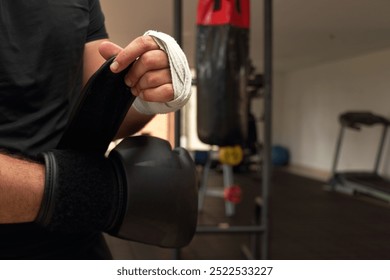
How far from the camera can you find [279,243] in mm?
2316

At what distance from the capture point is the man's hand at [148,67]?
1.25ft

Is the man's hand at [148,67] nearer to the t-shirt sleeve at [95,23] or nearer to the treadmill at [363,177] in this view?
the t-shirt sleeve at [95,23]

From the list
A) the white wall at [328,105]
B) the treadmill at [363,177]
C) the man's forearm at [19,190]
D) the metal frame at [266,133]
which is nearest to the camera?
the man's forearm at [19,190]

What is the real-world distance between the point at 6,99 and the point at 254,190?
390cm

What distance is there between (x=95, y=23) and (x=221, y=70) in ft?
2.10

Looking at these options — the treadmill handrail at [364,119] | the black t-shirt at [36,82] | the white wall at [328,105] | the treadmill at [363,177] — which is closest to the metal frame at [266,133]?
the black t-shirt at [36,82]

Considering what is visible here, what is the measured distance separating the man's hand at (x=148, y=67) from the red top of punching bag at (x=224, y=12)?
90 centimetres

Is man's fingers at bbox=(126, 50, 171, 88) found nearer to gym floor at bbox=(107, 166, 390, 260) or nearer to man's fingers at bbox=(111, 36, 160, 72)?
man's fingers at bbox=(111, 36, 160, 72)

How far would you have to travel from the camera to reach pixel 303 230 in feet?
8.63

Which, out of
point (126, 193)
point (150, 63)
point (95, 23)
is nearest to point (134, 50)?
point (150, 63)

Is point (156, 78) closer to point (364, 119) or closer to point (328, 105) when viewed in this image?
point (364, 119)

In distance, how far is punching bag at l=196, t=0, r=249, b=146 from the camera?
1233 mm
